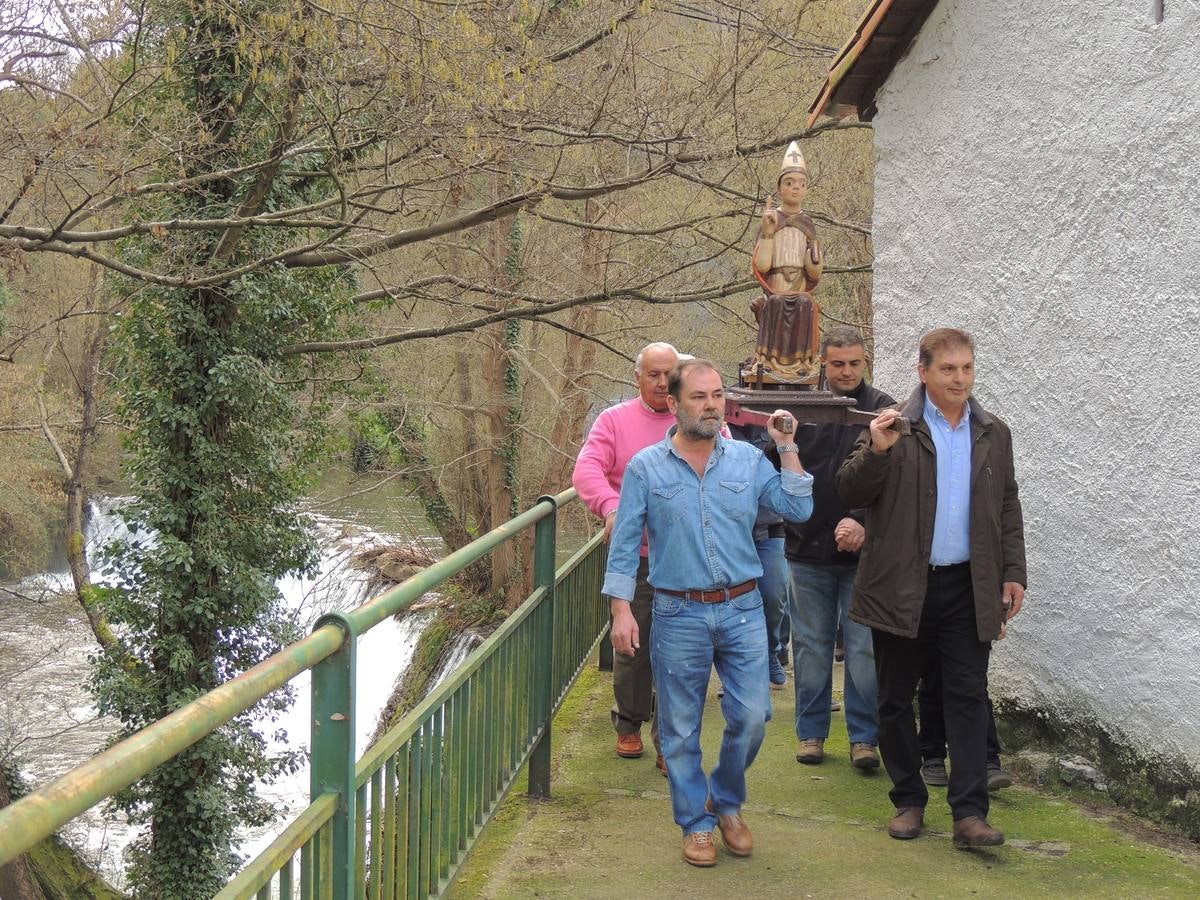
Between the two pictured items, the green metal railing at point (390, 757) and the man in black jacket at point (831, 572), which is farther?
the man in black jacket at point (831, 572)

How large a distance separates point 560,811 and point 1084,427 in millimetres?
2708

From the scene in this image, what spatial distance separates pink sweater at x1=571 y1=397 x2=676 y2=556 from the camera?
542 centimetres

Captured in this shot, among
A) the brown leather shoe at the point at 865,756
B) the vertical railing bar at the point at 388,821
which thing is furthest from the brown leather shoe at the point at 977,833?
the vertical railing bar at the point at 388,821

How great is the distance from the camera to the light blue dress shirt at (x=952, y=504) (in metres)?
4.62

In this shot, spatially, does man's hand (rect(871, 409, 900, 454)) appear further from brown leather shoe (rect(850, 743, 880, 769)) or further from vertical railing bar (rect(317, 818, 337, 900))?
vertical railing bar (rect(317, 818, 337, 900))

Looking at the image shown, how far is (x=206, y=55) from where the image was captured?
1375cm

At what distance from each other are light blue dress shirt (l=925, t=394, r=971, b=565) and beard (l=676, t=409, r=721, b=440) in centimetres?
85

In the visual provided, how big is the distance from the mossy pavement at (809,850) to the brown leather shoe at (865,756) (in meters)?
0.06

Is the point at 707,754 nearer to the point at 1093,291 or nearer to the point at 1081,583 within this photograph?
the point at 1081,583

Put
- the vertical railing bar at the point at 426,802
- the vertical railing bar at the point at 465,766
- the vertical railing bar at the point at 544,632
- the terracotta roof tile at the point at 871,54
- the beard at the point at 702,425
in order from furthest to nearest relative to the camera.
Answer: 1. the terracotta roof tile at the point at 871,54
2. the vertical railing bar at the point at 544,632
3. the beard at the point at 702,425
4. the vertical railing bar at the point at 465,766
5. the vertical railing bar at the point at 426,802

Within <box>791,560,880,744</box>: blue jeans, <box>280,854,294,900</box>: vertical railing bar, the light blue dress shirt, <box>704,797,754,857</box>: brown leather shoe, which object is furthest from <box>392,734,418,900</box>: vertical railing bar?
<box>791,560,880,744</box>: blue jeans

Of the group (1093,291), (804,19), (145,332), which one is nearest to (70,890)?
(145,332)

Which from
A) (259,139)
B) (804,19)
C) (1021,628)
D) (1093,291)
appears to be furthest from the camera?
(804,19)

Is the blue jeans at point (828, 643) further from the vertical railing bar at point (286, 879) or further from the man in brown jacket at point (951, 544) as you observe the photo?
the vertical railing bar at point (286, 879)
